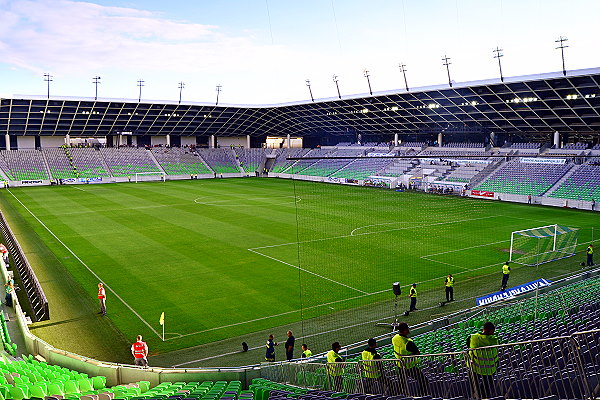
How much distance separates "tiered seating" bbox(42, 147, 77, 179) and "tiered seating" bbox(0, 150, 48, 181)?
994 millimetres

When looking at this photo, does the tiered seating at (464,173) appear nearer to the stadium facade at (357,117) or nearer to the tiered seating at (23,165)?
the stadium facade at (357,117)

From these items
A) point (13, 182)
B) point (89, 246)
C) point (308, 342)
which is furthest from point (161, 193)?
point (308, 342)

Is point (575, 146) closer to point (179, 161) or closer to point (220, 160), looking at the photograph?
point (220, 160)

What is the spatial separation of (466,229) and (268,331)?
20.4 metres

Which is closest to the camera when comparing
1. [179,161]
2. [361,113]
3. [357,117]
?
[361,113]

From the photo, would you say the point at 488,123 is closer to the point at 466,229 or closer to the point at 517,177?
the point at 517,177

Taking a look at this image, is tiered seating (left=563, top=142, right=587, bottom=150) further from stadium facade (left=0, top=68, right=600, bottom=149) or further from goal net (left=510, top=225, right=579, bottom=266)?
goal net (left=510, top=225, right=579, bottom=266)

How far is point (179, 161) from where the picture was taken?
3196 inches

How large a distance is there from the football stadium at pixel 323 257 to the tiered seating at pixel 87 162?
290 millimetres

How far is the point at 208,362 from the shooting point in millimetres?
14352

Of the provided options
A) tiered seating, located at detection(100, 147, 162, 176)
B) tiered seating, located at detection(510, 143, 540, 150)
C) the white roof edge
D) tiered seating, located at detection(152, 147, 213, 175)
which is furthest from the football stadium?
tiered seating, located at detection(152, 147, 213, 175)

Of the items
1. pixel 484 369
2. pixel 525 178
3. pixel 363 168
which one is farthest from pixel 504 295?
pixel 363 168

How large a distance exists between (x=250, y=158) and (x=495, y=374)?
8260 centimetres

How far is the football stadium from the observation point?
8.85 meters
